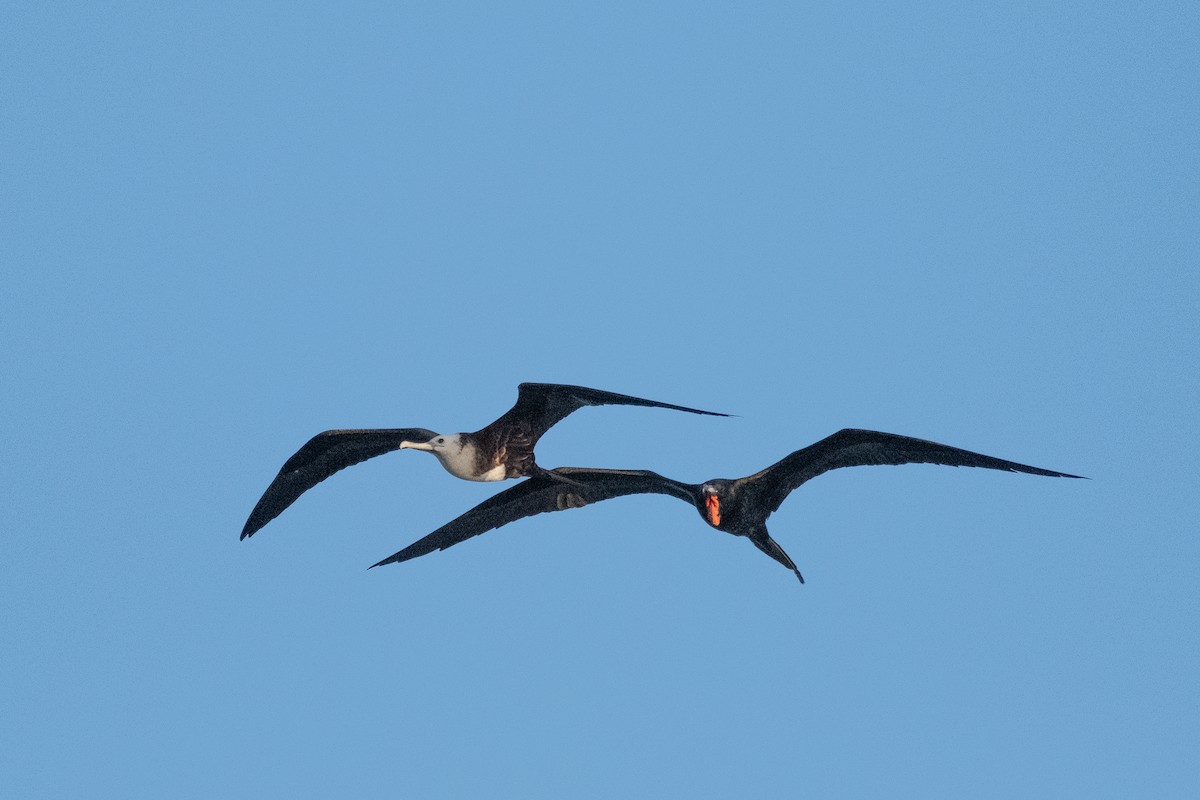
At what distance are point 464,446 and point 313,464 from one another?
174 cm

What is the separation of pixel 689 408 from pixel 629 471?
2.08 metres

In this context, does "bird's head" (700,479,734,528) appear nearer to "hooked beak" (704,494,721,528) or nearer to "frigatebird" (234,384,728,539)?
"hooked beak" (704,494,721,528)

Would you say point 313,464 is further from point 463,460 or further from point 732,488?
point 732,488

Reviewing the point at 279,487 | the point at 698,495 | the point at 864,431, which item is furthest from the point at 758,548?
the point at 279,487

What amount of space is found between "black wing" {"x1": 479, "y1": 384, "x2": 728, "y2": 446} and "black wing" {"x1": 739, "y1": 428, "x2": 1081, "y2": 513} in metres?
1.47

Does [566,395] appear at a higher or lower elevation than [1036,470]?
higher

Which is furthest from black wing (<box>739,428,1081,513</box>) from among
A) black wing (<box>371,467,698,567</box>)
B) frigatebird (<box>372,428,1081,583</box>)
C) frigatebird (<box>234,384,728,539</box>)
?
frigatebird (<box>234,384,728,539</box>)

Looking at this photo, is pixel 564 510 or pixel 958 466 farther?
pixel 564 510

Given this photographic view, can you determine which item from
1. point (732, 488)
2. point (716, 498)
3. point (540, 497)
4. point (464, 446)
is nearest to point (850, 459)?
point (732, 488)

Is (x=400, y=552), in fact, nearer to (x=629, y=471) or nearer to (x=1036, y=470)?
(x=629, y=471)

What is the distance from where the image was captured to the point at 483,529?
50.5 feet

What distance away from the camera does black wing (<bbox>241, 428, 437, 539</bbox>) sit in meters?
15.1

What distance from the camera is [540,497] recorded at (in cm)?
1530

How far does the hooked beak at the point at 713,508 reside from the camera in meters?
14.0
